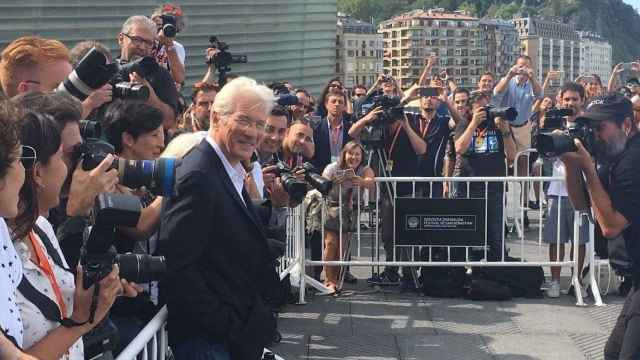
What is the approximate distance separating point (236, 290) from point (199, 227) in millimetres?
332

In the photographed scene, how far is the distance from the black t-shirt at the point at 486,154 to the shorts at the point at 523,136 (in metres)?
2.70

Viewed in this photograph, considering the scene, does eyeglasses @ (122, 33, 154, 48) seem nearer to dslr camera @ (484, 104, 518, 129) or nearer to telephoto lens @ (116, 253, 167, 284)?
telephoto lens @ (116, 253, 167, 284)

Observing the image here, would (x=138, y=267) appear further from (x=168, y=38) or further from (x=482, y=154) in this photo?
(x=482, y=154)

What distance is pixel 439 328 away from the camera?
22.1 ft

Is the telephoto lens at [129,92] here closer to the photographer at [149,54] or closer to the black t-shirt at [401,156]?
the photographer at [149,54]

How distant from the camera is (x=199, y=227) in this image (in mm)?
3389

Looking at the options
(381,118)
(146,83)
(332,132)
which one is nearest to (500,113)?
(381,118)

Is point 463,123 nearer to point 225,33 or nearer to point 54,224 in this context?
point 54,224

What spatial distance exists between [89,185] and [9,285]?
887 millimetres

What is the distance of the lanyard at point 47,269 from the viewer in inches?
97.9

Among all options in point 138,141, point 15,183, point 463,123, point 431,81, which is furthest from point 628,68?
point 15,183

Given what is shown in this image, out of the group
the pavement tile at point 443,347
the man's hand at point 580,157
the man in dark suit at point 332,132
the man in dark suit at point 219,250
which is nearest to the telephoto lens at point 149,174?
the man in dark suit at point 219,250

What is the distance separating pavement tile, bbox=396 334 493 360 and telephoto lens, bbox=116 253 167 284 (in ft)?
11.1

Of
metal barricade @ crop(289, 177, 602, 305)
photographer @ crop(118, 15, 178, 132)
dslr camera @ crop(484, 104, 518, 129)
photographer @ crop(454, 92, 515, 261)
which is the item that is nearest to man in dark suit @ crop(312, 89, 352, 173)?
metal barricade @ crop(289, 177, 602, 305)
